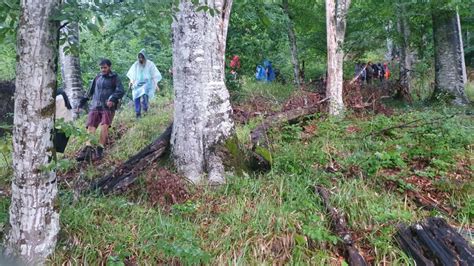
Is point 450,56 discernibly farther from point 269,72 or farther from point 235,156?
point 235,156

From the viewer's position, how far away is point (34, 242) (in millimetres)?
3201

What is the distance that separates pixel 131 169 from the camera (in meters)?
4.88

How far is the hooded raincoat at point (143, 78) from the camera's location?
8.98 m

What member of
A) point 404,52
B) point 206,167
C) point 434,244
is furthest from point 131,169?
point 404,52

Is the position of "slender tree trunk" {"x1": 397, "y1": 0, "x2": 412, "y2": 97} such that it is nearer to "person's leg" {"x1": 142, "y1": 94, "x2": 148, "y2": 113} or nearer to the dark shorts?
"person's leg" {"x1": 142, "y1": 94, "x2": 148, "y2": 113}

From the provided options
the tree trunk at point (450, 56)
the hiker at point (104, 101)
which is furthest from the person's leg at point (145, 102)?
the tree trunk at point (450, 56)

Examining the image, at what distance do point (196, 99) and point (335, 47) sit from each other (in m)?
4.37

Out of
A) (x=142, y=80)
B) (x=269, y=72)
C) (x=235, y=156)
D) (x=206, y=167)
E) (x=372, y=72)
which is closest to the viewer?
(x=206, y=167)

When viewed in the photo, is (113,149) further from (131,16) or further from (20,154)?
(131,16)

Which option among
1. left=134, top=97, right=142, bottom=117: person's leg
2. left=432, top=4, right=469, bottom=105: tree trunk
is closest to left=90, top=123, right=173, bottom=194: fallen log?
left=134, top=97, right=142, bottom=117: person's leg

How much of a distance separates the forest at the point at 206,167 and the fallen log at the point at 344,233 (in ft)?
0.06

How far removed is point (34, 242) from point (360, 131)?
540 cm

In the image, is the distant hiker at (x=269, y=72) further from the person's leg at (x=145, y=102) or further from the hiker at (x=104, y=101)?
the hiker at (x=104, y=101)

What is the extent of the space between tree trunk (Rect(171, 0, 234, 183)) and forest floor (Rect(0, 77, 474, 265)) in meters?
0.32
